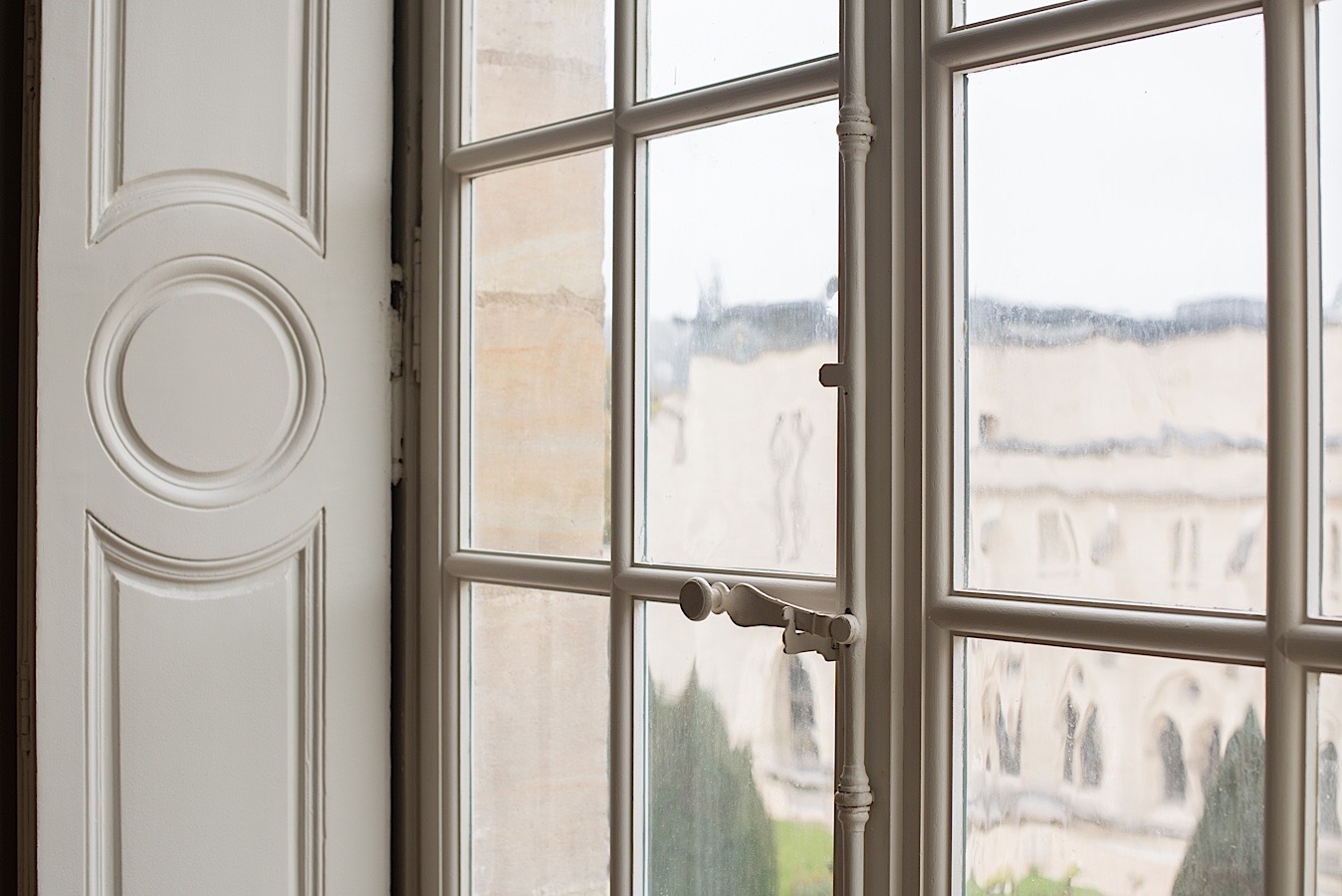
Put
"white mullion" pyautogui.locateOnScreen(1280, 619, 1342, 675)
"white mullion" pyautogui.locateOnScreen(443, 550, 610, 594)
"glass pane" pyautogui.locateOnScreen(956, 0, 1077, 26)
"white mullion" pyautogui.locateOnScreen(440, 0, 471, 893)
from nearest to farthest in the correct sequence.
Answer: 1. "white mullion" pyautogui.locateOnScreen(1280, 619, 1342, 675)
2. "glass pane" pyautogui.locateOnScreen(956, 0, 1077, 26)
3. "white mullion" pyautogui.locateOnScreen(443, 550, 610, 594)
4. "white mullion" pyautogui.locateOnScreen(440, 0, 471, 893)

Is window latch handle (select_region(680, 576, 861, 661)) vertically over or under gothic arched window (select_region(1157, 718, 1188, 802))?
over

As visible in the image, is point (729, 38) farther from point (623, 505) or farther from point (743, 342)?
point (623, 505)

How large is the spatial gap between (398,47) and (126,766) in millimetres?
934

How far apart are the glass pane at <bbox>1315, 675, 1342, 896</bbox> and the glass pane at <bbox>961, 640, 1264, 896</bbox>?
0.04m

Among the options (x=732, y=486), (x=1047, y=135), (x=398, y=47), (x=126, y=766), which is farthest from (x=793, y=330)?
(x=126, y=766)

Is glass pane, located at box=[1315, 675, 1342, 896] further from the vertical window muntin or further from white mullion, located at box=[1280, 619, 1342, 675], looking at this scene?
the vertical window muntin

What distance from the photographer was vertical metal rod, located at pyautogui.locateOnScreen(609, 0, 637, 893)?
1354mm

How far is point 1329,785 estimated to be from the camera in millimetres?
878

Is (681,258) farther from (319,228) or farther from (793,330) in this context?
(319,228)

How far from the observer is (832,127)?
1185 millimetres

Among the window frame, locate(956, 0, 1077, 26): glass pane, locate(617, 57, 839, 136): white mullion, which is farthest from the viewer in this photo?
the window frame

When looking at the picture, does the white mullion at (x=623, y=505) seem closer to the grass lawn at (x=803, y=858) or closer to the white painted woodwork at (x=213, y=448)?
the grass lawn at (x=803, y=858)

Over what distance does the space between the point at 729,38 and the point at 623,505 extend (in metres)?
0.49

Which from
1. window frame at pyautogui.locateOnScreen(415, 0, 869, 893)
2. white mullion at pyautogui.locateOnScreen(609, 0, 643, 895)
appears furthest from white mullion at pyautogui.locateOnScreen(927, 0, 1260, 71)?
white mullion at pyautogui.locateOnScreen(609, 0, 643, 895)
